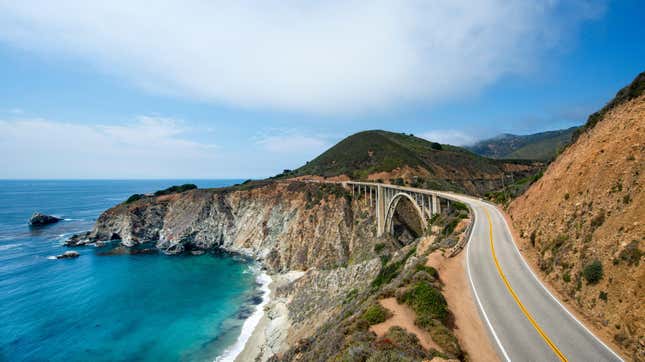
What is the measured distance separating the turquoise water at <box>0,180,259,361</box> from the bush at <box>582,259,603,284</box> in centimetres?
3491

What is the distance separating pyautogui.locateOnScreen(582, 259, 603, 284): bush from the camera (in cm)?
1540

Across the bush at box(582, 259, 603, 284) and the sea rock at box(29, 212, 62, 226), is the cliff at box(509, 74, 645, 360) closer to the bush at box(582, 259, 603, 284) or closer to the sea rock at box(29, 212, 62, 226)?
the bush at box(582, 259, 603, 284)

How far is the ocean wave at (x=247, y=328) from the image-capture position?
30.8 meters

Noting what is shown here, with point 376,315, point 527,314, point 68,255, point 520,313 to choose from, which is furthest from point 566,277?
point 68,255

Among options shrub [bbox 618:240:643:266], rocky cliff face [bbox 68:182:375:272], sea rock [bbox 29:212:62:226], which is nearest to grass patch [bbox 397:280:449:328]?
shrub [bbox 618:240:643:266]

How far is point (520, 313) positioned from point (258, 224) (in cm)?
6365

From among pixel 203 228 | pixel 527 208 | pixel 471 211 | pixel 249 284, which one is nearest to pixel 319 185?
pixel 249 284

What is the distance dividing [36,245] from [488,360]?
104837 millimetres

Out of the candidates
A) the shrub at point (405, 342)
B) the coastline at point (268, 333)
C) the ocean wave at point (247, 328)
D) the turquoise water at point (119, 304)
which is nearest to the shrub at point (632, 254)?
the shrub at point (405, 342)

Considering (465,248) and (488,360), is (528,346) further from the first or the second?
(465,248)

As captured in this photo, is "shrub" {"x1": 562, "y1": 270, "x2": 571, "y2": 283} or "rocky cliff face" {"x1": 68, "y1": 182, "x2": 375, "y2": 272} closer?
"shrub" {"x1": 562, "y1": 270, "x2": 571, "y2": 283}

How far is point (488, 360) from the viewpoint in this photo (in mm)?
12078

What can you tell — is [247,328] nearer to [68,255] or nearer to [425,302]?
[425,302]

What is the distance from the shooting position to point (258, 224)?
72000 mm
